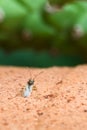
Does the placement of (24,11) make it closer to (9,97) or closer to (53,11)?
(53,11)

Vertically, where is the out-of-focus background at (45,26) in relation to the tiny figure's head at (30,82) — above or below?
above

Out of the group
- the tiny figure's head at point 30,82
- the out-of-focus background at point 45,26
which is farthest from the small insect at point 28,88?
the out-of-focus background at point 45,26

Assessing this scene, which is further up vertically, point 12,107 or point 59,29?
point 59,29

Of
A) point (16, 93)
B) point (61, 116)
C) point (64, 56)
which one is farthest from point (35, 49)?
point (61, 116)

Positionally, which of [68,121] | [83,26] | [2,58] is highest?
[83,26]

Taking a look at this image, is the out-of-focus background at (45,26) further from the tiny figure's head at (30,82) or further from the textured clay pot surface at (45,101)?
the tiny figure's head at (30,82)

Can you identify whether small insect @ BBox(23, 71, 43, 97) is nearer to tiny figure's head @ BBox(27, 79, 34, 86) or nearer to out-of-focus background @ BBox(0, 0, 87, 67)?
tiny figure's head @ BBox(27, 79, 34, 86)
